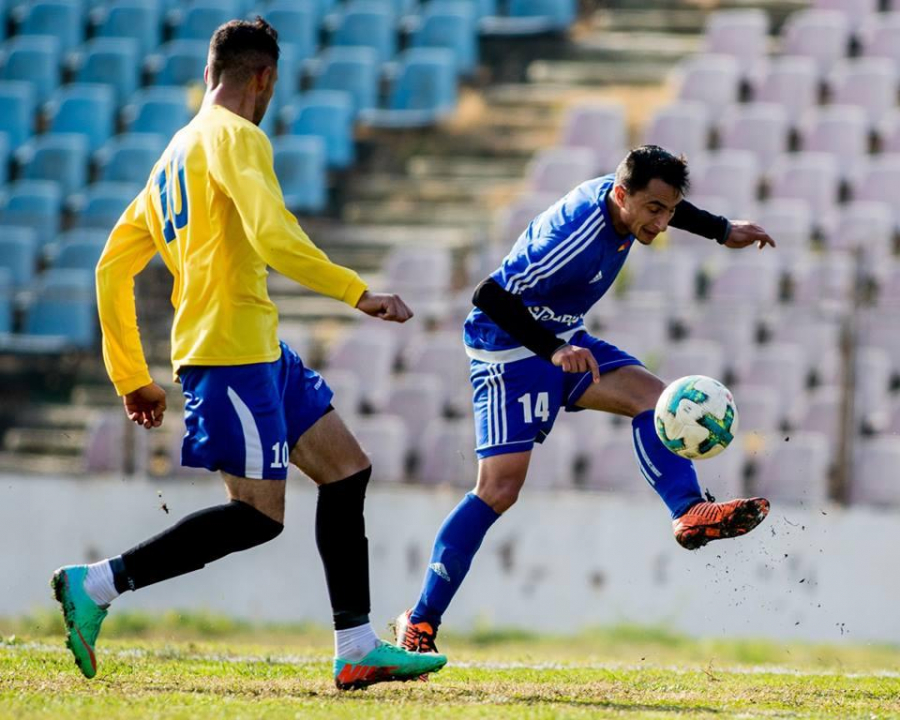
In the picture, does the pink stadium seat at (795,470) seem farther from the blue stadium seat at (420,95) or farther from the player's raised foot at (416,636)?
the blue stadium seat at (420,95)

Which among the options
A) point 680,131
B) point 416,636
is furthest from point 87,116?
point 416,636

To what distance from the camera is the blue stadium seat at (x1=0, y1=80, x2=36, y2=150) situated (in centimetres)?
1764

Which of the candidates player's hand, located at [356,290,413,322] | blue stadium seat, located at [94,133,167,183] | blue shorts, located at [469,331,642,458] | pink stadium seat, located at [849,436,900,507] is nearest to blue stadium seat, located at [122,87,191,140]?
blue stadium seat, located at [94,133,167,183]

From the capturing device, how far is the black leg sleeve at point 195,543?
19.3ft

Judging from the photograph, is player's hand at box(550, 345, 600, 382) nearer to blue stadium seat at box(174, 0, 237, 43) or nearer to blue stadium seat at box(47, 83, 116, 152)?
blue stadium seat at box(47, 83, 116, 152)

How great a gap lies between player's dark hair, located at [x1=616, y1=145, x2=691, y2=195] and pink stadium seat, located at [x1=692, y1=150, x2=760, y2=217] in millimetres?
8064

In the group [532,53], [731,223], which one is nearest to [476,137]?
[532,53]

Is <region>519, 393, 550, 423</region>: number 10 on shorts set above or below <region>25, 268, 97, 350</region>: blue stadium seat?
below

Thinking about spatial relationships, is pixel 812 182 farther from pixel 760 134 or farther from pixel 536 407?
pixel 536 407

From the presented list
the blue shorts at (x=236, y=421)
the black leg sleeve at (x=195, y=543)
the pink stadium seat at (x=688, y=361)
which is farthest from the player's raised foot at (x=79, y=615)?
the pink stadium seat at (x=688, y=361)

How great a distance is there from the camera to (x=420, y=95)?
17.5 meters

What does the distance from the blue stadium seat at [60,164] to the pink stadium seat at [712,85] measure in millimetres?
6202

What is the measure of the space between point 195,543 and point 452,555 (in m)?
1.27

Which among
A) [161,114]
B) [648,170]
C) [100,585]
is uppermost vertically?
[161,114]
